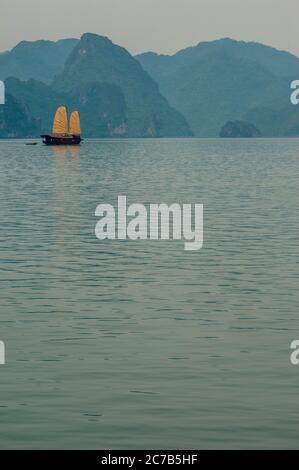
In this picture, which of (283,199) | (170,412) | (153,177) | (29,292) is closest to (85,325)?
(29,292)

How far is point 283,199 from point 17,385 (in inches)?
2764

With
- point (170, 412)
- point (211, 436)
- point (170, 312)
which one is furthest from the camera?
point (170, 312)

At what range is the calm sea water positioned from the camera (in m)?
25.0

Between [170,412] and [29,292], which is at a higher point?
[29,292]

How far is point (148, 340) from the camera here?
3366cm

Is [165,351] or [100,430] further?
[165,351]

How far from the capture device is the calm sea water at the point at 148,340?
25000 millimetres

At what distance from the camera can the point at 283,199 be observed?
96.8m

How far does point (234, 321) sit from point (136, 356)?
586 cm

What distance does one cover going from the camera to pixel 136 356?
103 feet
